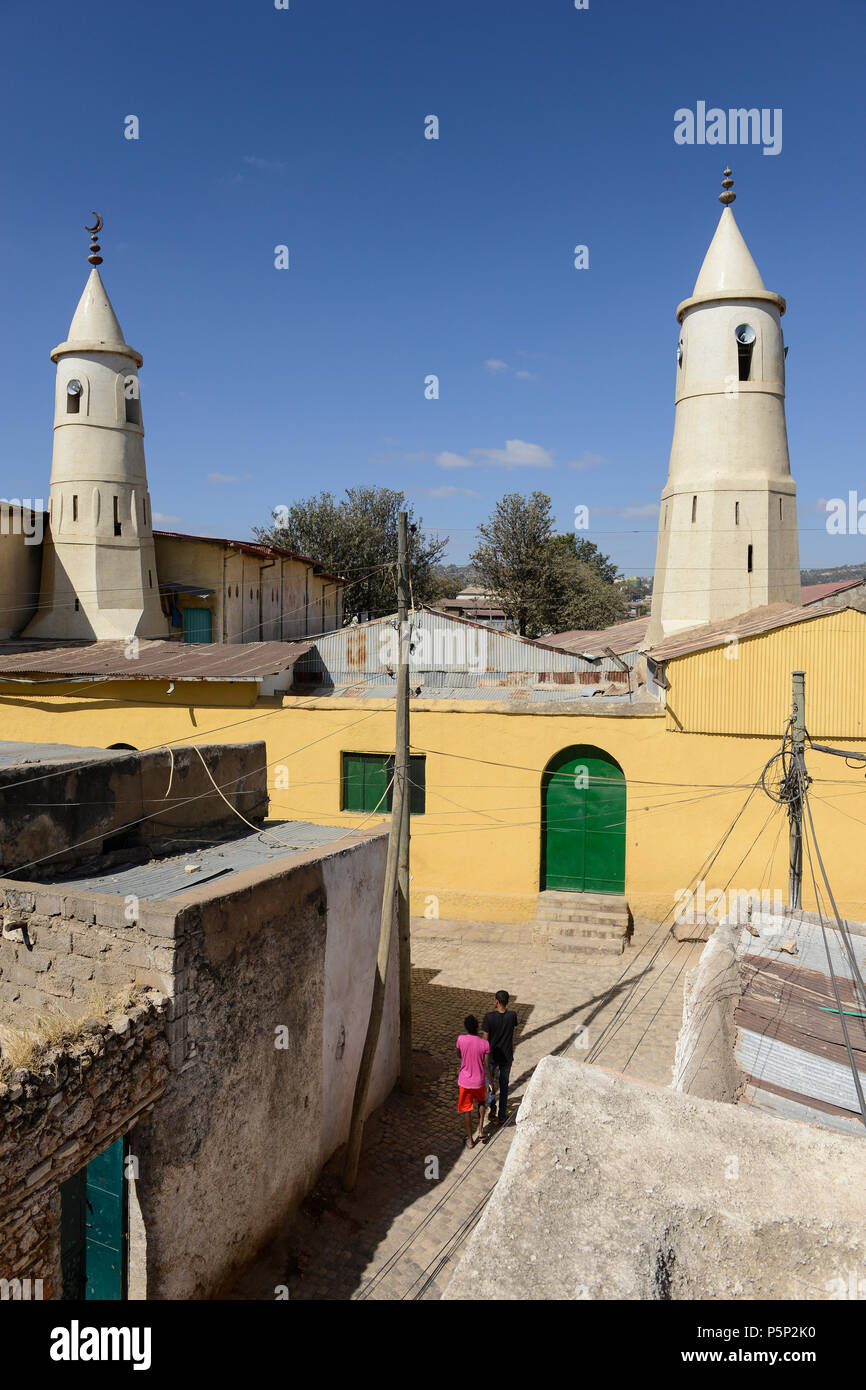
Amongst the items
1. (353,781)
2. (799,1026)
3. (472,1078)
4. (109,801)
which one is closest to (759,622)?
(353,781)

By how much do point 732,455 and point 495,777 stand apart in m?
8.72

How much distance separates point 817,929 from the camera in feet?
27.1

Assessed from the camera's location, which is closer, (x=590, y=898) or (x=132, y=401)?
(x=590, y=898)

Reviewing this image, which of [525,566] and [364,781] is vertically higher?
[525,566]

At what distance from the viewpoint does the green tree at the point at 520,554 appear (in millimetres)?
40438

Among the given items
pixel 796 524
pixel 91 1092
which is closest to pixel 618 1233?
pixel 91 1092

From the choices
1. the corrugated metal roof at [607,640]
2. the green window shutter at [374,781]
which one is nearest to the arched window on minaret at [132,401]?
the green window shutter at [374,781]

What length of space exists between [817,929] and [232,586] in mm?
19502

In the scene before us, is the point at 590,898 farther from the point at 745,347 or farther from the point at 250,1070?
the point at 745,347

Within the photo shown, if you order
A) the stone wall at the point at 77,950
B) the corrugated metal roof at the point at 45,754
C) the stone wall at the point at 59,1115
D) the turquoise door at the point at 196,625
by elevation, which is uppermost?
the turquoise door at the point at 196,625

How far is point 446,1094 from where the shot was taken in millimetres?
10734

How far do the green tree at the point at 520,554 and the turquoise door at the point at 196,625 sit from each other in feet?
65.3

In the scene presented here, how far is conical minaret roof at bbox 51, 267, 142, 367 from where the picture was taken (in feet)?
68.4

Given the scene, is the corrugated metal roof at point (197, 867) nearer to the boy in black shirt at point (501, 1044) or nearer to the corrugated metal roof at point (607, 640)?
the boy in black shirt at point (501, 1044)
